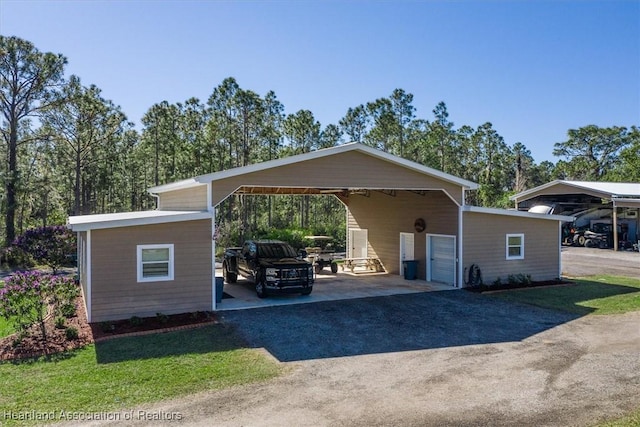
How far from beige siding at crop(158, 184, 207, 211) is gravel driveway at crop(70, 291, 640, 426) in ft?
11.8

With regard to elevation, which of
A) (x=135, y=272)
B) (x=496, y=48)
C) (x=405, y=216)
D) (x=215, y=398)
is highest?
(x=496, y=48)

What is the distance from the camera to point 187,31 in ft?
48.7

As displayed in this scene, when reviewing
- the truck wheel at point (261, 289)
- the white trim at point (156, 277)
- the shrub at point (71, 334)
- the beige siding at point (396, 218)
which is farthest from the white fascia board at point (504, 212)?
the shrub at point (71, 334)

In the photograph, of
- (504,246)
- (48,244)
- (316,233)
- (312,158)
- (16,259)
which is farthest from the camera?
(316,233)

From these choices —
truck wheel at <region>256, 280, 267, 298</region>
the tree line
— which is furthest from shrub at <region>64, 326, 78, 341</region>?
the tree line

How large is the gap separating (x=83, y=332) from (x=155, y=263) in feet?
7.39

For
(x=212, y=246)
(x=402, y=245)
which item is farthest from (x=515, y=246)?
(x=212, y=246)

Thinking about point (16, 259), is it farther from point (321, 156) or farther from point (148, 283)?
point (321, 156)

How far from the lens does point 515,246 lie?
16.7m

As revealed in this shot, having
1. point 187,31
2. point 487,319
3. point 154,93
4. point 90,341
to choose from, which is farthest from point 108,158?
point 487,319

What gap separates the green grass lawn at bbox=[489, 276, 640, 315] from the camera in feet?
42.1

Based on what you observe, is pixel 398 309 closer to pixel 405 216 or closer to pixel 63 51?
pixel 405 216

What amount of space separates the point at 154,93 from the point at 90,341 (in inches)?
1141

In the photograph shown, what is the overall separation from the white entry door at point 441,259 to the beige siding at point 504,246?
564 millimetres
